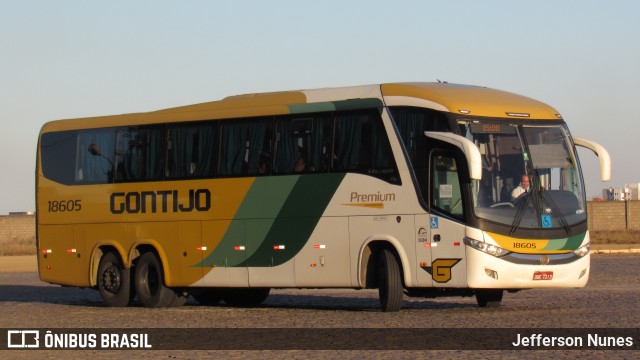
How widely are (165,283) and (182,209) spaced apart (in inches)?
58.8

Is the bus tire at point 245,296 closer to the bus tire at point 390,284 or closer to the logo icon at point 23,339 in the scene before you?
the bus tire at point 390,284

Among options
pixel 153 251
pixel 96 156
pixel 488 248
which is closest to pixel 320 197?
pixel 488 248

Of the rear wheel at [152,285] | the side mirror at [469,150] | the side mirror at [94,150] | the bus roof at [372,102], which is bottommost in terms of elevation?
the rear wheel at [152,285]

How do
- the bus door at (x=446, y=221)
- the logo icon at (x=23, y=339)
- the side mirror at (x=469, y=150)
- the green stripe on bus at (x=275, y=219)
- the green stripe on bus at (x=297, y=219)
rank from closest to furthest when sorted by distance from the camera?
the logo icon at (x=23, y=339), the side mirror at (x=469, y=150), the bus door at (x=446, y=221), the green stripe on bus at (x=297, y=219), the green stripe on bus at (x=275, y=219)

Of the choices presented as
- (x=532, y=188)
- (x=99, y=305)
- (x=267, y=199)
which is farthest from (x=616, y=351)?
(x=99, y=305)

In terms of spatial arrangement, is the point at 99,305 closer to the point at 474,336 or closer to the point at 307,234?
the point at 307,234

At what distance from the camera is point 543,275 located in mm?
20375

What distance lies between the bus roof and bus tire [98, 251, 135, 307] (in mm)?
2911

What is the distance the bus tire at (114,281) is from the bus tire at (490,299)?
7132 mm

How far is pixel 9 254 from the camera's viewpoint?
227 feet

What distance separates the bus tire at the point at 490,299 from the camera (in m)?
22.5

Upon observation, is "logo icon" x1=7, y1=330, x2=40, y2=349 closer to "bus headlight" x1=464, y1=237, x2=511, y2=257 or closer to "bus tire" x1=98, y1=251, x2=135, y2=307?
"bus tire" x1=98, y1=251, x2=135, y2=307

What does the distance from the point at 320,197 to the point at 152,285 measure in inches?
185

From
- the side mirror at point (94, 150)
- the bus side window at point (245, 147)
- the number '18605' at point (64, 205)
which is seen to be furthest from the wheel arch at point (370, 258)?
the number '18605' at point (64, 205)
